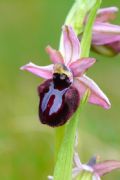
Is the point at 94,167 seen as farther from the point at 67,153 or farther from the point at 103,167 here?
the point at 67,153

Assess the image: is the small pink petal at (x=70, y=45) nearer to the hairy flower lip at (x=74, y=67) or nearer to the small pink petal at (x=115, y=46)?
the hairy flower lip at (x=74, y=67)

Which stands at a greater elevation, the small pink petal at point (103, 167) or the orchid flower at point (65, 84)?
the orchid flower at point (65, 84)

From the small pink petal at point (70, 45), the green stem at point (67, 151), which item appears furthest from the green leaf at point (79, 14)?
the green stem at point (67, 151)

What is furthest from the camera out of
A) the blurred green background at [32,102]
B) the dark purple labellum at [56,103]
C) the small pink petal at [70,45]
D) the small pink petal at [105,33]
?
the blurred green background at [32,102]

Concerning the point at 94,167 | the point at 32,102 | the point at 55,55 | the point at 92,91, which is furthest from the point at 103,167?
the point at 32,102

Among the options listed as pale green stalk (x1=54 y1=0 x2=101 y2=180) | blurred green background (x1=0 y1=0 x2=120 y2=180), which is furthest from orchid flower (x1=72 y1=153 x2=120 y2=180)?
blurred green background (x1=0 y1=0 x2=120 y2=180)

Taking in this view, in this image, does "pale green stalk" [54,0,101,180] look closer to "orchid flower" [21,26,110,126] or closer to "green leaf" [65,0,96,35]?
"orchid flower" [21,26,110,126]

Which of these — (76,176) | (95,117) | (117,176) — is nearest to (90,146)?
(117,176)

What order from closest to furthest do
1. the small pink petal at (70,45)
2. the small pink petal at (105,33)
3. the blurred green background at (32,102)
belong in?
the small pink petal at (70,45) → the small pink petal at (105,33) → the blurred green background at (32,102)
